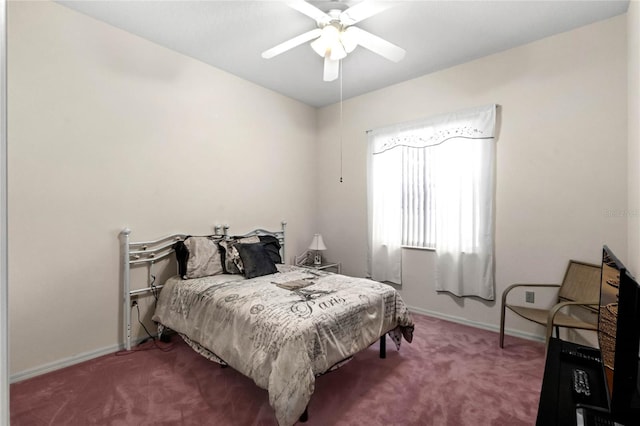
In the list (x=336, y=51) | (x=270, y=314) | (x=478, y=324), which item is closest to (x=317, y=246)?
(x=478, y=324)

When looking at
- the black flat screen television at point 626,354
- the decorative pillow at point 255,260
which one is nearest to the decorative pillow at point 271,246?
the decorative pillow at point 255,260

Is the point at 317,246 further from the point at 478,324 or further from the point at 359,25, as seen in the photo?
the point at 359,25

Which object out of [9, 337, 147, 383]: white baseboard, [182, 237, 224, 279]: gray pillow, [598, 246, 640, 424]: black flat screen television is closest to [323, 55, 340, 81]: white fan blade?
[182, 237, 224, 279]: gray pillow

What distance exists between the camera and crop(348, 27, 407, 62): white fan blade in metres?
2.15

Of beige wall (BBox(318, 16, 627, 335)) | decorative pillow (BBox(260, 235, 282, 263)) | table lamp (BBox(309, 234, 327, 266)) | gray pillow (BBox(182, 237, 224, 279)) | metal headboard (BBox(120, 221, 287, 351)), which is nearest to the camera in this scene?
beige wall (BBox(318, 16, 627, 335))

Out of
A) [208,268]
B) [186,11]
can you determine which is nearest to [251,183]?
[208,268]

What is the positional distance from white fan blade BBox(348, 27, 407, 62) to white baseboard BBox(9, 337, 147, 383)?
3282mm

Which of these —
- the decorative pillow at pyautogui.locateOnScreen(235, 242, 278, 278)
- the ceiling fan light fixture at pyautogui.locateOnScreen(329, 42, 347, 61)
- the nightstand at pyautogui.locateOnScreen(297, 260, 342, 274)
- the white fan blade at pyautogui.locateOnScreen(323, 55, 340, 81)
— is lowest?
the nightstand at pyautogui.locateOnScreen(297, 260, 342, 274)

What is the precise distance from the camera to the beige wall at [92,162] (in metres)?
2.15

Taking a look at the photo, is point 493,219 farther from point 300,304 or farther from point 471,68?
point 300,304

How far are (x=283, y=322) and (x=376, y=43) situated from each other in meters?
2.12

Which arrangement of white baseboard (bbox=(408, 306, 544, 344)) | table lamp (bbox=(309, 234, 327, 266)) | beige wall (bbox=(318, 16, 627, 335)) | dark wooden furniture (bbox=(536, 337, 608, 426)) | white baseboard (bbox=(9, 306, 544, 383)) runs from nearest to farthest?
dark wooden furniture (bbox=(536, 337, 608, 426)) → white baseboard (bbox=(9, 306, 544, 383)) → beige wall (bbox=(318, 16, 627, 335)) → white baseboard (bbox=(408, 306, 544, 344)) → table lamp (bbox=(309, 234, 327, 266))

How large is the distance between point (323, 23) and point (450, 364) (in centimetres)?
288

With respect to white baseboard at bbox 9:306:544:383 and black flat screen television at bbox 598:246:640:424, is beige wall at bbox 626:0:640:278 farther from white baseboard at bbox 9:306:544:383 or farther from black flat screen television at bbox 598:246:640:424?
black flat screen television at bbox 598:246:640:424
